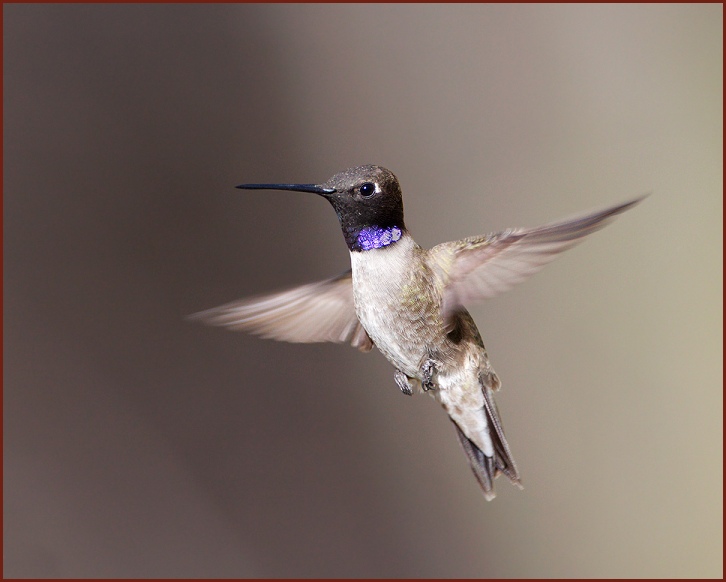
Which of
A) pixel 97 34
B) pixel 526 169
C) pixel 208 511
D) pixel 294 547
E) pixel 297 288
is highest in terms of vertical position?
pixel 97 34

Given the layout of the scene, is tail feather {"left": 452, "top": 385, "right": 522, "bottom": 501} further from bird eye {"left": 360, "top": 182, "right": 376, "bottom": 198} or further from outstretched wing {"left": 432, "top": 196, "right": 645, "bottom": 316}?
bird eye {"left": 360, "top": 182, "right": 376, "bottom": 198}

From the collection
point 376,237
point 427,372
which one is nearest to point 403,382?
point 427,372

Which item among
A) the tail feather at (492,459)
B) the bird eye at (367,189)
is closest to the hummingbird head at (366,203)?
the bird eye at (367,189)

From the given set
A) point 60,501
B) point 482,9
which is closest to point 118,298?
point 60,501

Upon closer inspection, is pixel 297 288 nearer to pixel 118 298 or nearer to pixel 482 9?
pixel 118 298

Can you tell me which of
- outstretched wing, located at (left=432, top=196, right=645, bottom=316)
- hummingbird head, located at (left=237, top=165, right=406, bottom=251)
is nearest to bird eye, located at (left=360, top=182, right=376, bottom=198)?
hummingbird head, located at (left=237, top=165, right=406, bottom=251)

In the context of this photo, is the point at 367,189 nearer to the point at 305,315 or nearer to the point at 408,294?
the point at 408,294
